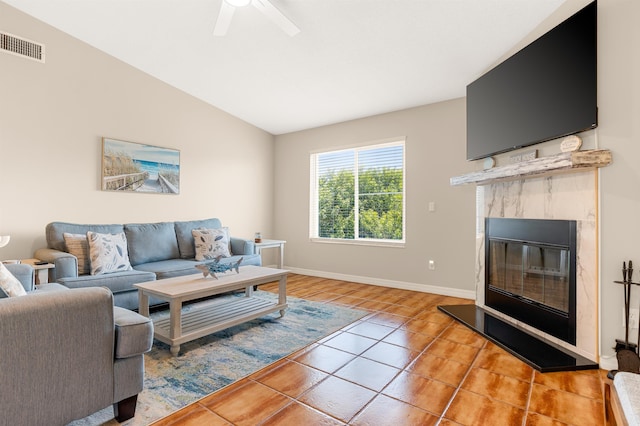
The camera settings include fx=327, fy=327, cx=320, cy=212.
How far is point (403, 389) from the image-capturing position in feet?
6.64

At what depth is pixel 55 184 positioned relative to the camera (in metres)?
3.52

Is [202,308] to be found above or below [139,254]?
below

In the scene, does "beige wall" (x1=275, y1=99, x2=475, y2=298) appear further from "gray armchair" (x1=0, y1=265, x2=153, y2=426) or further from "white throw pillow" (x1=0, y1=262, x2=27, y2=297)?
"white throw pillow" (x1=0, y1=262, x2=27, y2=297)

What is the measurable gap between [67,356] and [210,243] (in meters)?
2.89

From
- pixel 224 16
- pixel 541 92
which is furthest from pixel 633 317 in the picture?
pixel 224 16

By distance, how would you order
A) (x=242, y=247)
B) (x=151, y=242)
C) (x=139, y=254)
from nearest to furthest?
1. (x=139, y=254)
2. (x=151, y=242)
3. (x=242, y=247)

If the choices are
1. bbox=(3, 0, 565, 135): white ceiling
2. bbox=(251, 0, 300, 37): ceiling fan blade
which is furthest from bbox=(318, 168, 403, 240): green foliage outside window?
bbox=(251, 0, 300, 37): ceiling fan blade

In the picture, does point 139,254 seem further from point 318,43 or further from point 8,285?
point 318,43

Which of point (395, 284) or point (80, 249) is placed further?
point (395, 284)

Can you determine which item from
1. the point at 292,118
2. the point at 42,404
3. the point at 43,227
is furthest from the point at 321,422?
the point at 292,118

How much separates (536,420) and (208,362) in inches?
80.5

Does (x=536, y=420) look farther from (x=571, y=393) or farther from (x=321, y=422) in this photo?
(x=321, y=422)

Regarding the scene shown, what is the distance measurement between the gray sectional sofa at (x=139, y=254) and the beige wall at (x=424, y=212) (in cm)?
170

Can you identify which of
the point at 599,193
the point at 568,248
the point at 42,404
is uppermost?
the point at 599,193
